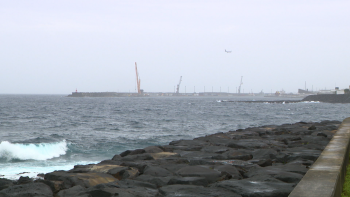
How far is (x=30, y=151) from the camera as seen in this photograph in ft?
46.3

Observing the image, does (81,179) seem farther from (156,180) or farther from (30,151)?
(30,151)

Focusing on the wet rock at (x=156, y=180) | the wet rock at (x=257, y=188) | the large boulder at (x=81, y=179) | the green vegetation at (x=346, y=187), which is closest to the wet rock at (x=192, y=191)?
the wet rock at (x=257, y=188)

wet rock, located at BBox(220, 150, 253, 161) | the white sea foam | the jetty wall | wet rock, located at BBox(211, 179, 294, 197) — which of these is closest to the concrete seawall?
wet rock, located at BBox(211, 179, 294, 197)

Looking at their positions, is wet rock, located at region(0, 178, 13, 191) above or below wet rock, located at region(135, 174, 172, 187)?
below

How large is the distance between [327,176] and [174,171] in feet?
7.07

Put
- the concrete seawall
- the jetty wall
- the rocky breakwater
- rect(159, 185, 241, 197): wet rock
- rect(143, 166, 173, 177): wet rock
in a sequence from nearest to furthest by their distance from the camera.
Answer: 1. the concrete seawall
2. rect(159, 185, 241, 197): wet rock
3. the rocky breakwater
4. rect(143, 166, 173, 177): wet rock
5. the jetty wall

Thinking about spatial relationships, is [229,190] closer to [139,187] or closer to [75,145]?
[139,187]

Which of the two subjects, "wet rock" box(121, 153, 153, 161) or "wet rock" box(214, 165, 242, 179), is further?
"wet rock" box(121, 153, 153, 161)

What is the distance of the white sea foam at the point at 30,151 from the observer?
13.4 meters

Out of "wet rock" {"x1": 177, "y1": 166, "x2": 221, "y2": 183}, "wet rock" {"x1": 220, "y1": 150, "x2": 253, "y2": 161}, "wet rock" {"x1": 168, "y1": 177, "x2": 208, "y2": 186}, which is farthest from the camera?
"wet rock" {"x1": 220, "y1": 150, "x2": 253, "y2": 161}

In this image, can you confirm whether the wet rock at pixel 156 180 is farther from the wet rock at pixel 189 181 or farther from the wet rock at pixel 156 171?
the wet rock at pixel 156 171

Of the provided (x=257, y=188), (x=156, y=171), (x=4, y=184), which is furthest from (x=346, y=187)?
(x=4, y=184)

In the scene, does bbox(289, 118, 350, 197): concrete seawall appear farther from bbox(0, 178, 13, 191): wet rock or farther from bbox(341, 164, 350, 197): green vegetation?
bbox(0, 178, 13, 191): wet rock

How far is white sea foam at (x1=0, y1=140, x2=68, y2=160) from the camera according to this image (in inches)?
526
